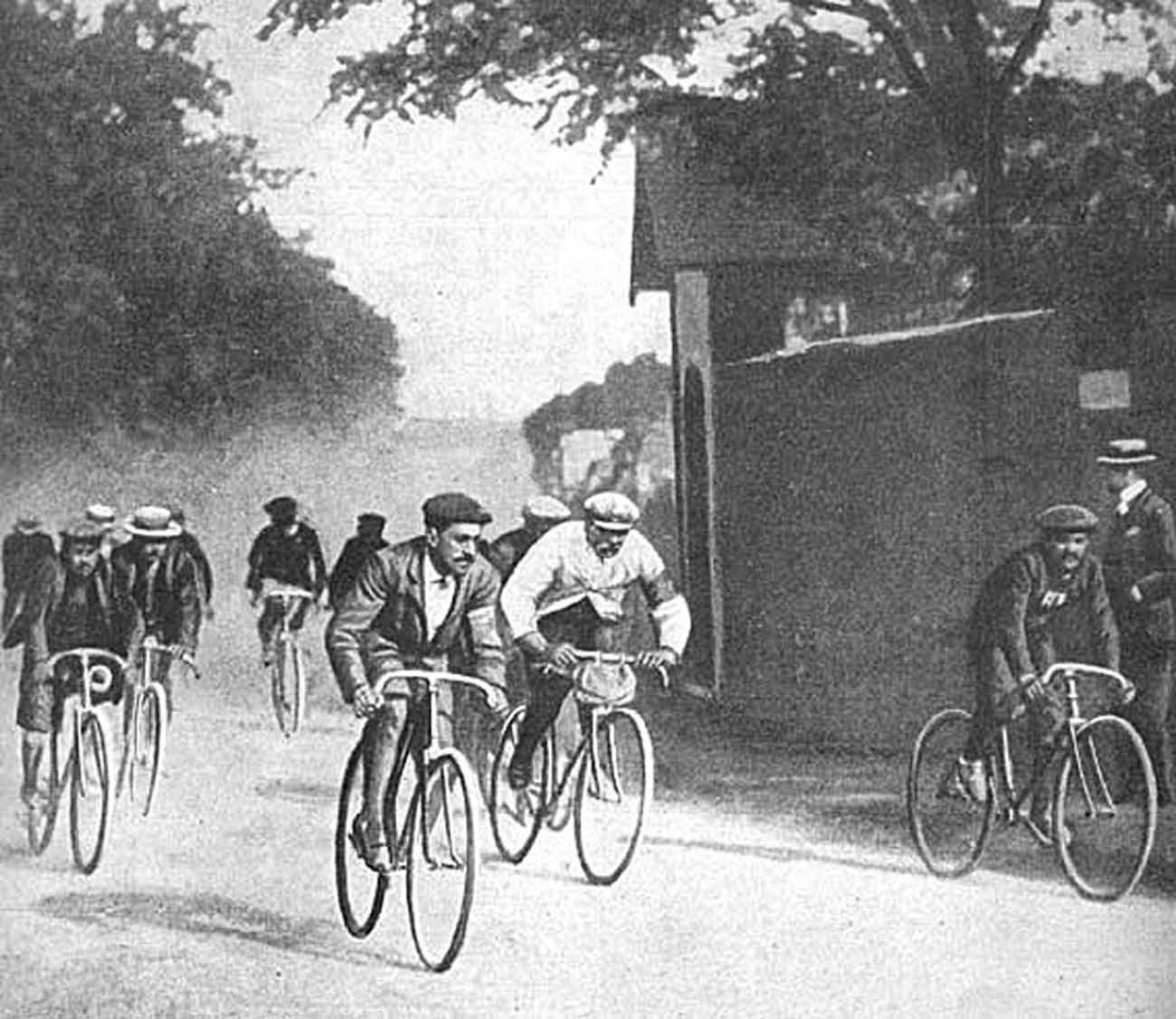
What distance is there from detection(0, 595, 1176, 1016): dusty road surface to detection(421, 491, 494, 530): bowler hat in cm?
23

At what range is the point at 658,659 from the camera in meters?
2.49

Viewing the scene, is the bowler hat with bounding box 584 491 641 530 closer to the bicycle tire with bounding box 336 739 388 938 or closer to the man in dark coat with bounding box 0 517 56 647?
the bicycle tire with bounding box 336 739 388 938

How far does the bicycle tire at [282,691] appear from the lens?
2432 mm

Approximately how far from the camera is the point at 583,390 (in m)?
2.49

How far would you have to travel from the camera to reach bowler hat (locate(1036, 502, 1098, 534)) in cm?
255

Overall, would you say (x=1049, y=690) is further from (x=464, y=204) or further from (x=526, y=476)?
(x=464, y=204)

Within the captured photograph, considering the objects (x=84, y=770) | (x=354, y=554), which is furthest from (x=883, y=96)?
(x=84, y=770)

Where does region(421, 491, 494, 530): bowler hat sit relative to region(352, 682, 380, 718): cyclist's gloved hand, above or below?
above

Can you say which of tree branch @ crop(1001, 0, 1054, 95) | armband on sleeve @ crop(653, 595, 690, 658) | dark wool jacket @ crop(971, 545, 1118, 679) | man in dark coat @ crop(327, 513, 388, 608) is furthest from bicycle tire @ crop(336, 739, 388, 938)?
tree branch @ crop(1001, 0, 1054, 95)

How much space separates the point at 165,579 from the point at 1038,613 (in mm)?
1216

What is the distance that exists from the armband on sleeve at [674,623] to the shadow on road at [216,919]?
0.55 m

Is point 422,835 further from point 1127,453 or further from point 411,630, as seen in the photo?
point 1127,453

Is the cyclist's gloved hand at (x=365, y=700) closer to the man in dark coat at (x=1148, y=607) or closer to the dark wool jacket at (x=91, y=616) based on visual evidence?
the dark wool jacket at (x=91, y=616)

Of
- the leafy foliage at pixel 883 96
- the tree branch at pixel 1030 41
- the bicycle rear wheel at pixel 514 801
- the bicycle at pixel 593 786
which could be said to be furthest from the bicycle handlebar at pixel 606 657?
the tree branch at pixel 1030 41
